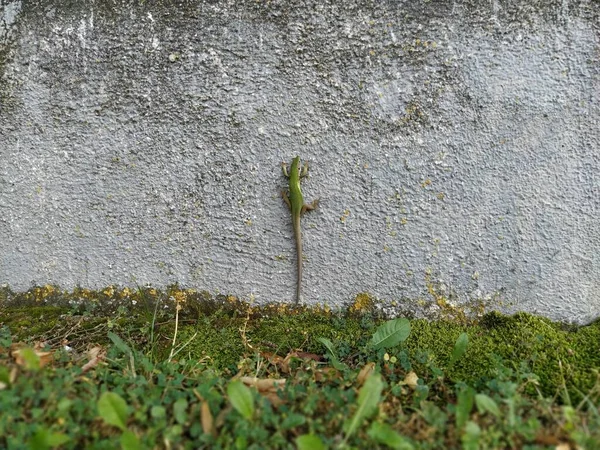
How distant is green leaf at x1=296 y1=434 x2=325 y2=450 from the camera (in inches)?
59.4

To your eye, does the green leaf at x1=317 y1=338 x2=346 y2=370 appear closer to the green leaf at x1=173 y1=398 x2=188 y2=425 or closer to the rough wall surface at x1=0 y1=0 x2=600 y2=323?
the rough wall surface at x1=0 y1=0 x2=600 y2=323

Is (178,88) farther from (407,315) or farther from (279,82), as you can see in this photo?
(407,315)

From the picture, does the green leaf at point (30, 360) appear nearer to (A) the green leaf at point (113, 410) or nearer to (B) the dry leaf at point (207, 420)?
(A) the green leaf at point (113, 410)

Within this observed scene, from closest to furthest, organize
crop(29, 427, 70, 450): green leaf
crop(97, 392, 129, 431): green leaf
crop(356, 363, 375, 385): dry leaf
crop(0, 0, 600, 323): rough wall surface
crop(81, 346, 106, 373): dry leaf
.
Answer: crop(29, 427, 70, 450): green leaf → crop(97, 392, 129, 431): green leaf → crop(356, 363, 375, 385): dry leaf → crop(81, 346, 106, 373): dry leaf → crop(0, 0, 600, 323): rough wall surface

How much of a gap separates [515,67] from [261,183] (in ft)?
5.04

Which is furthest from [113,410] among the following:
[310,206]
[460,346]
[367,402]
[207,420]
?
[460,346]

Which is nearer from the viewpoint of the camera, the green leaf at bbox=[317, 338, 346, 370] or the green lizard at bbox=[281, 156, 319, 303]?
the green leaf at bbox=[317, 338, 346, 370]

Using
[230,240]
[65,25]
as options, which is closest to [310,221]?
[230,240]

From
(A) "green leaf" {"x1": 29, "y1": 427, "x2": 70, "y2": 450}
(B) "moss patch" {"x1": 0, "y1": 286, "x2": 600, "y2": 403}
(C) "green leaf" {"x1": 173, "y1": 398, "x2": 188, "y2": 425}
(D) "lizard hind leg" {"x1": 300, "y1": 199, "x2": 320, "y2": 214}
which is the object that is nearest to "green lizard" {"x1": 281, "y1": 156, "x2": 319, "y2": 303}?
(D) "lizard hind leg" {"x1": 300, "y1": 199, "x2": 320, "y2": 214}

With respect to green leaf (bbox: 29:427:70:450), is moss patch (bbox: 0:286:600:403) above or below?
above

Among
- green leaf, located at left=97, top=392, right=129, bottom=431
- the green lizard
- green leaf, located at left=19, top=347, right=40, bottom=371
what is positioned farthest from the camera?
the green lizard

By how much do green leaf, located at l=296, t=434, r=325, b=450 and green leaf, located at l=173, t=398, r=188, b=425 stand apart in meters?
0.46

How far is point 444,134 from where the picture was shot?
8.14ft

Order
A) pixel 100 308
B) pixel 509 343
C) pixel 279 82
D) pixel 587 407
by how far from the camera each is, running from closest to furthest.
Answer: pixel 587 407 < pixel 509 343 < pixel 279 82 < pixel 100 308
